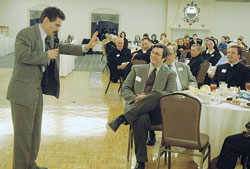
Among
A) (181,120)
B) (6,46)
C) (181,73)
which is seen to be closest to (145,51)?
(181,73)

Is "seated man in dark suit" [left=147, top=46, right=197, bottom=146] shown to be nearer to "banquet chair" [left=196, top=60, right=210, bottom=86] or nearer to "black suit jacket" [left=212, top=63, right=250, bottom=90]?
"black suit jacket" [left=212, top=63, right=250, bottom=90]

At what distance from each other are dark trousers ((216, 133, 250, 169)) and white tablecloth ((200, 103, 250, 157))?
31cm

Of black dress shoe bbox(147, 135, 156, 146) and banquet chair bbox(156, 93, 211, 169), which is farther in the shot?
black dress shoe bbox(147, 135, 156, 146)

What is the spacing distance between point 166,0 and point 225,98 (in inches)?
631

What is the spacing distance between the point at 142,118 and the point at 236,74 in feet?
6.61

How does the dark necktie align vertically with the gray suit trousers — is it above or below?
above

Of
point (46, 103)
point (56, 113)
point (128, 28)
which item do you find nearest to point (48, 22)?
point (56, 113)

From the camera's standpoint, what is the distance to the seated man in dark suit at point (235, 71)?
15.5 ft

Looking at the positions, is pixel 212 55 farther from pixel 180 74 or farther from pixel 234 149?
pixel 234 149

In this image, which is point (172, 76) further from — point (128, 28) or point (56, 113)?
point (128, 28)

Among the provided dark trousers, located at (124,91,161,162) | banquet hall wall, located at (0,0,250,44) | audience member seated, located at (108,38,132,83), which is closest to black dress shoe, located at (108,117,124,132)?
dark trousers, located at (124,91,161,162)

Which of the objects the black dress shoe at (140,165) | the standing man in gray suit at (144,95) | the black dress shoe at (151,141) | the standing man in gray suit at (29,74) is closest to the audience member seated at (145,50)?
the black dress shoe at (151,141)

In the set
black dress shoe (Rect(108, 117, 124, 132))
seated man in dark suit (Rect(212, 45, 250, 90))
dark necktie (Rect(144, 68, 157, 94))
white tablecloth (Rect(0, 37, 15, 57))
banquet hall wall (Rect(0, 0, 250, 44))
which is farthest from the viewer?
banquet hall wall (Rect(0, 0, 250, 44))

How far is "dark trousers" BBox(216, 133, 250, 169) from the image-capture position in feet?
10.1
